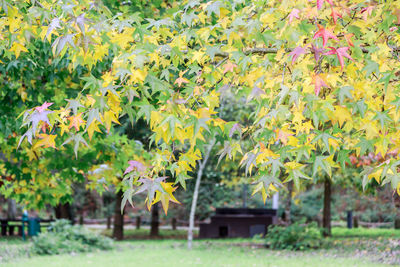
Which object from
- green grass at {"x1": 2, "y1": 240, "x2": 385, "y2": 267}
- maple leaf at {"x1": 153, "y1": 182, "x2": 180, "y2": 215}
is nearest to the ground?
green grass at {"x1": 2, "y1": 240, "x2": 385, "y2": 267}

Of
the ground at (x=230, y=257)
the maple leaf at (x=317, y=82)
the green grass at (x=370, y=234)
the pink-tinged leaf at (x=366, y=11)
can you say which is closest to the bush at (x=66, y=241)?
the ground at (x=230, y=257)

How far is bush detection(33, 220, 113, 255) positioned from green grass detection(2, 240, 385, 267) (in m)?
0.69

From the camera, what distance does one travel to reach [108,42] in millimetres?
3328

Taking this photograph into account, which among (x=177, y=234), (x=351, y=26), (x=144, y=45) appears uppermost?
(x=351, y=26)

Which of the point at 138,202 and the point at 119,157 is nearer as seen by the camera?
the point at 119,157

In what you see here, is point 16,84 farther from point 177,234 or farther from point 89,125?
point 177,234

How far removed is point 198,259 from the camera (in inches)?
516

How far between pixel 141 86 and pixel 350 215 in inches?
1133

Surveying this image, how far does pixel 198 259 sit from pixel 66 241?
4.91 metres

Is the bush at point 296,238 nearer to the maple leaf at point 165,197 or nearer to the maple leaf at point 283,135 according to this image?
the maple leaf at point 283,135

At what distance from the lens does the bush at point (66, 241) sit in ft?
47.6

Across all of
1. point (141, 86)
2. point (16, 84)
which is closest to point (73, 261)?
point (16, 84)

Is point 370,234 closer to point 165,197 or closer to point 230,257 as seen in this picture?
point 230,257

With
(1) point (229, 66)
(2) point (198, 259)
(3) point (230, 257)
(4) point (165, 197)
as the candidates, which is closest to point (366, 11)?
(1) point (229, 66)
